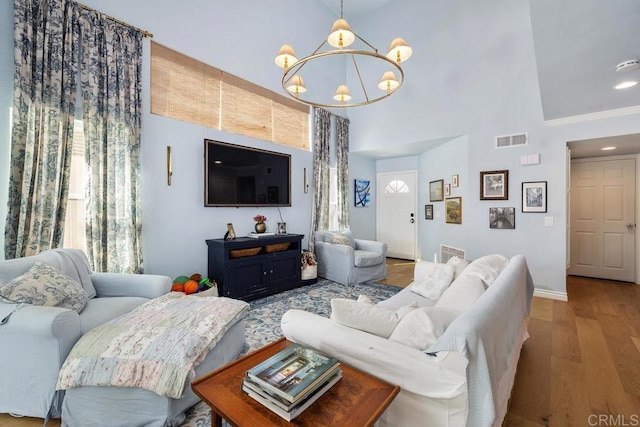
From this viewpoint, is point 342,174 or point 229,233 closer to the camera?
point 229,233

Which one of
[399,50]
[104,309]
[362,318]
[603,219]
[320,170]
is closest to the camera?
[362,318]

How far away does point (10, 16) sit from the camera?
2.45 meters

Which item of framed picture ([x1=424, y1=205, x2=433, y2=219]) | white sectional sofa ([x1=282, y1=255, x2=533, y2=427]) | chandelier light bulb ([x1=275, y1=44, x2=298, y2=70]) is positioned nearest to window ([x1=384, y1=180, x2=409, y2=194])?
framed picture ([x1=424, y1=205, x2=433, y2=219])

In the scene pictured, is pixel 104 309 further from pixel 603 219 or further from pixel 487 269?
pixel 603 219

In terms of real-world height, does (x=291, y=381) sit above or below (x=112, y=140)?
below

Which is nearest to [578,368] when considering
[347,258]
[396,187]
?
[347,258]

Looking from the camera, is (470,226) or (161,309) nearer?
(161,309)

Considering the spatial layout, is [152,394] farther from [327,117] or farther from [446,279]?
[327,117]

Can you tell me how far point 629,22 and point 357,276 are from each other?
375cm

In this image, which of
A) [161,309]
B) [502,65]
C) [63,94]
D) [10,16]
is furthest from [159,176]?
[502,65]

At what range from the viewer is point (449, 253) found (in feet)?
16.8

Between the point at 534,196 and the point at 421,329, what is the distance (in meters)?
3.84

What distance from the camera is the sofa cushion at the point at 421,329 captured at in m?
1.23

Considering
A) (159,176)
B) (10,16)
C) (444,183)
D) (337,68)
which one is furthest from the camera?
(337,68)
